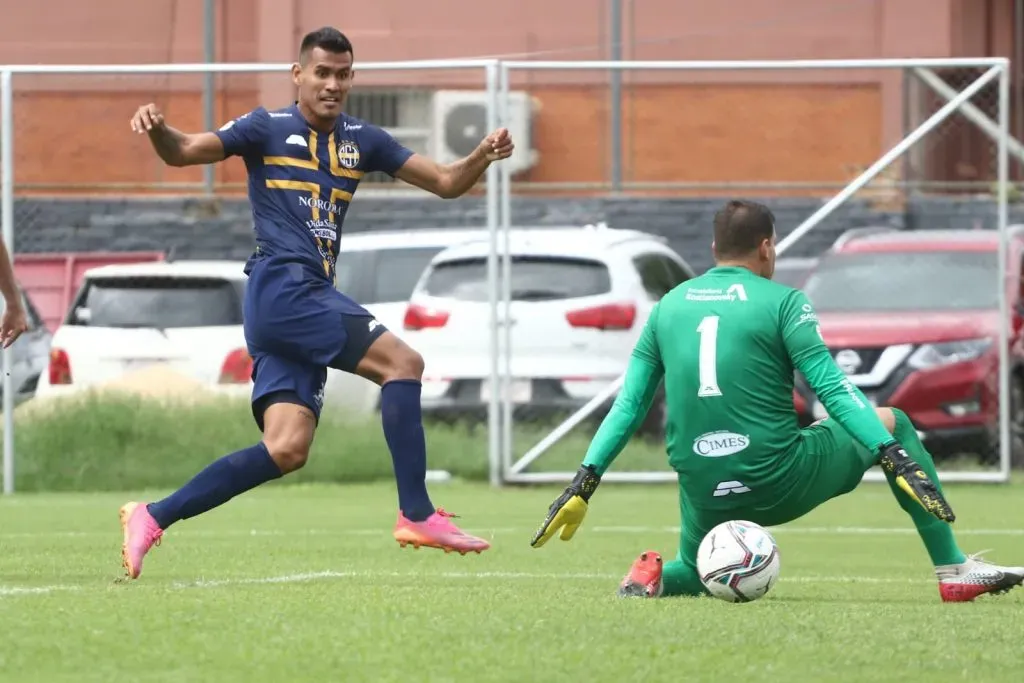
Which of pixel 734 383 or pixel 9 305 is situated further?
pixel 9 305

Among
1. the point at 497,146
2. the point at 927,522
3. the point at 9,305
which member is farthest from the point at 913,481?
the point at 9,305

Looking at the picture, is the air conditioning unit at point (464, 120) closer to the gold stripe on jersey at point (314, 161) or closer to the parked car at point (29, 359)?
the parked car at point (29, 359)

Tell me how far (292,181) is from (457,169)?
654 millimetres

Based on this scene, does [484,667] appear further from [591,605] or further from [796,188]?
[796,188]

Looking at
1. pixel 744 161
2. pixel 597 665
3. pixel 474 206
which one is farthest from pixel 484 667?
pixel 744 161

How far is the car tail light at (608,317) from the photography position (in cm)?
1520

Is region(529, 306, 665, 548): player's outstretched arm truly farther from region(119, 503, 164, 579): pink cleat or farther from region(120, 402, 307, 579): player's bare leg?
region(119, 503, 164, 579): pink cleat

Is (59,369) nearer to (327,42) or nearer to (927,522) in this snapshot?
(327,42)

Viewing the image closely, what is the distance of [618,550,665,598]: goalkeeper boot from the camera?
7391mm

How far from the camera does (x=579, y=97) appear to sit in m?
17.2

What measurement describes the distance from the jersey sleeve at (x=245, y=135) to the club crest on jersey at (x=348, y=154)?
0.97ft

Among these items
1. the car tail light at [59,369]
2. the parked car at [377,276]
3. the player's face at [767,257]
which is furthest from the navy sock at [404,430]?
the car tail light at [59,369]

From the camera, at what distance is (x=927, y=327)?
1577 centimetres

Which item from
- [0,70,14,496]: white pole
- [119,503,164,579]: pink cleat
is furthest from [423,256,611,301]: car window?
[119,503,164,579]: pink cleat
